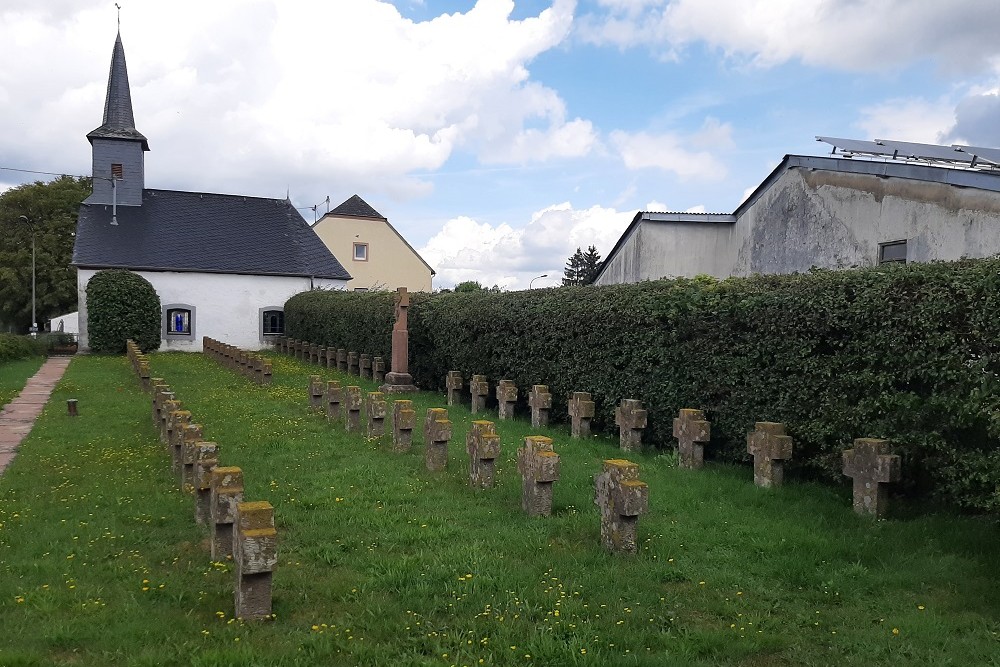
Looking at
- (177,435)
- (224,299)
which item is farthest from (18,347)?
(177,435)

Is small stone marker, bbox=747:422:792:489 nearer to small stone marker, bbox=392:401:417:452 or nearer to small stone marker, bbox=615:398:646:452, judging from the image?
small stone marker, bbox=615:398:646:452

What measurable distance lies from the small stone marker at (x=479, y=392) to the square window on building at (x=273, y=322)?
75.4 feet

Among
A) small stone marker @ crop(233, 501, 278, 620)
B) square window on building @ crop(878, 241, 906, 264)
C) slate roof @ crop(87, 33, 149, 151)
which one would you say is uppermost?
slate roof @ crop(87, 33, 149, 151)

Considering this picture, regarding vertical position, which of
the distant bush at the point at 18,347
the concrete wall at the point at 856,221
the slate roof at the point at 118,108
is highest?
the slate roof at the point at 118,108

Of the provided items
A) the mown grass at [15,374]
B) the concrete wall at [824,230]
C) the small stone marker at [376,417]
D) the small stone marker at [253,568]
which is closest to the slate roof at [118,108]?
the mown grass at [15,374]

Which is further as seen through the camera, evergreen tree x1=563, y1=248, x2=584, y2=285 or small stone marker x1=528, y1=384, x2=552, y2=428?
evergreen tree x1=563, y1=248, x2=584, y2=285

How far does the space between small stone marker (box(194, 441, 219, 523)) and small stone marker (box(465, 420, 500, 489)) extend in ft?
7.81

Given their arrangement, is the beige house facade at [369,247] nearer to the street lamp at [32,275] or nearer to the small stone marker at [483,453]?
the street lamp at [32,275]

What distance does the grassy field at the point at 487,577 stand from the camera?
4.02 meters

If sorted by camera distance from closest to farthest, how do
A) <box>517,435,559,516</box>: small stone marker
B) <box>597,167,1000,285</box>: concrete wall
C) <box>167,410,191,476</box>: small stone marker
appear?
<box>517,435,559,516</box>: small stone marker < <box>167,410,191,476</box>: small stone marker < <box>597,167,1000,285</box>: concrete wall

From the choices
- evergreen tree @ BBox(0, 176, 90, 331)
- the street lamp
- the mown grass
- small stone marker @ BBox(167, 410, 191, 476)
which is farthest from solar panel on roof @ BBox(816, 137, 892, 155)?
evergreen tree @ BBox(0, 176, 90, 331)

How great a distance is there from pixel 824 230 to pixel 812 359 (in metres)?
8.18

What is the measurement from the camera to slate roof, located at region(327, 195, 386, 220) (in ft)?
168

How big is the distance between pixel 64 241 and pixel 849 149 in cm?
4647
